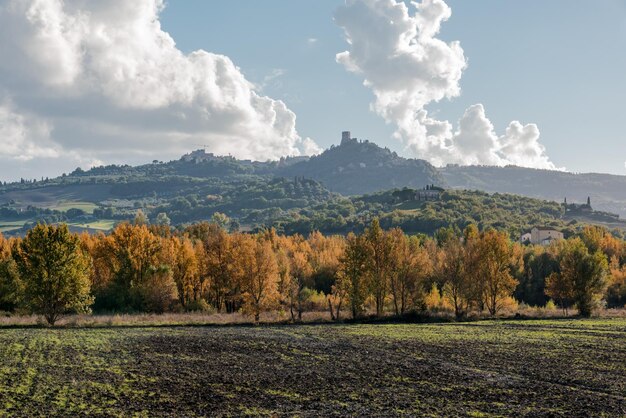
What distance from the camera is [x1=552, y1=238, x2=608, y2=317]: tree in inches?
4245

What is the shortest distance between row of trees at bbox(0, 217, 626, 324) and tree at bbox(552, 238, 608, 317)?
19cm

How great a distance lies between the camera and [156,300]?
10650cm

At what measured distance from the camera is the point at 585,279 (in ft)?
357

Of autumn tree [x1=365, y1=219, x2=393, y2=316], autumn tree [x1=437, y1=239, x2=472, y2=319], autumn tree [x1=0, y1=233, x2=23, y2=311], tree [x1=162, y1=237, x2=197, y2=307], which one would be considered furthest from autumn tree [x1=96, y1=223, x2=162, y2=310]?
autumn tree [x1=437, y1=239, x2=472, y2=319]

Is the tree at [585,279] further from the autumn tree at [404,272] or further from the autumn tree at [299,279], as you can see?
the autumn tree at [299,279]

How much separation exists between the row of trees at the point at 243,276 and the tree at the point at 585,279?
19cm

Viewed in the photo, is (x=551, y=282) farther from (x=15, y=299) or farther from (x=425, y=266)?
(x=15, y=299)

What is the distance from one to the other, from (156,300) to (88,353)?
2087 inches

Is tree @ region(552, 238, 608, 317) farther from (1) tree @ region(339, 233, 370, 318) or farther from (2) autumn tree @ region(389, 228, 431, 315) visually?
(1) tree @ region(339, 233, 370, 318)

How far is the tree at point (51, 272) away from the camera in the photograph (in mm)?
87188

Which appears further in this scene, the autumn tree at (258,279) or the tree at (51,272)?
the autumn tree at (258,279)

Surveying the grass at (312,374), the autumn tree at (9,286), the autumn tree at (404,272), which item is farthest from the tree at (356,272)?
the autumn tree at (9,286)

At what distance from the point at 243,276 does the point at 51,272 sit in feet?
97.9

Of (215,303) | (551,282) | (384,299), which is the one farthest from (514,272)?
(215,303)
